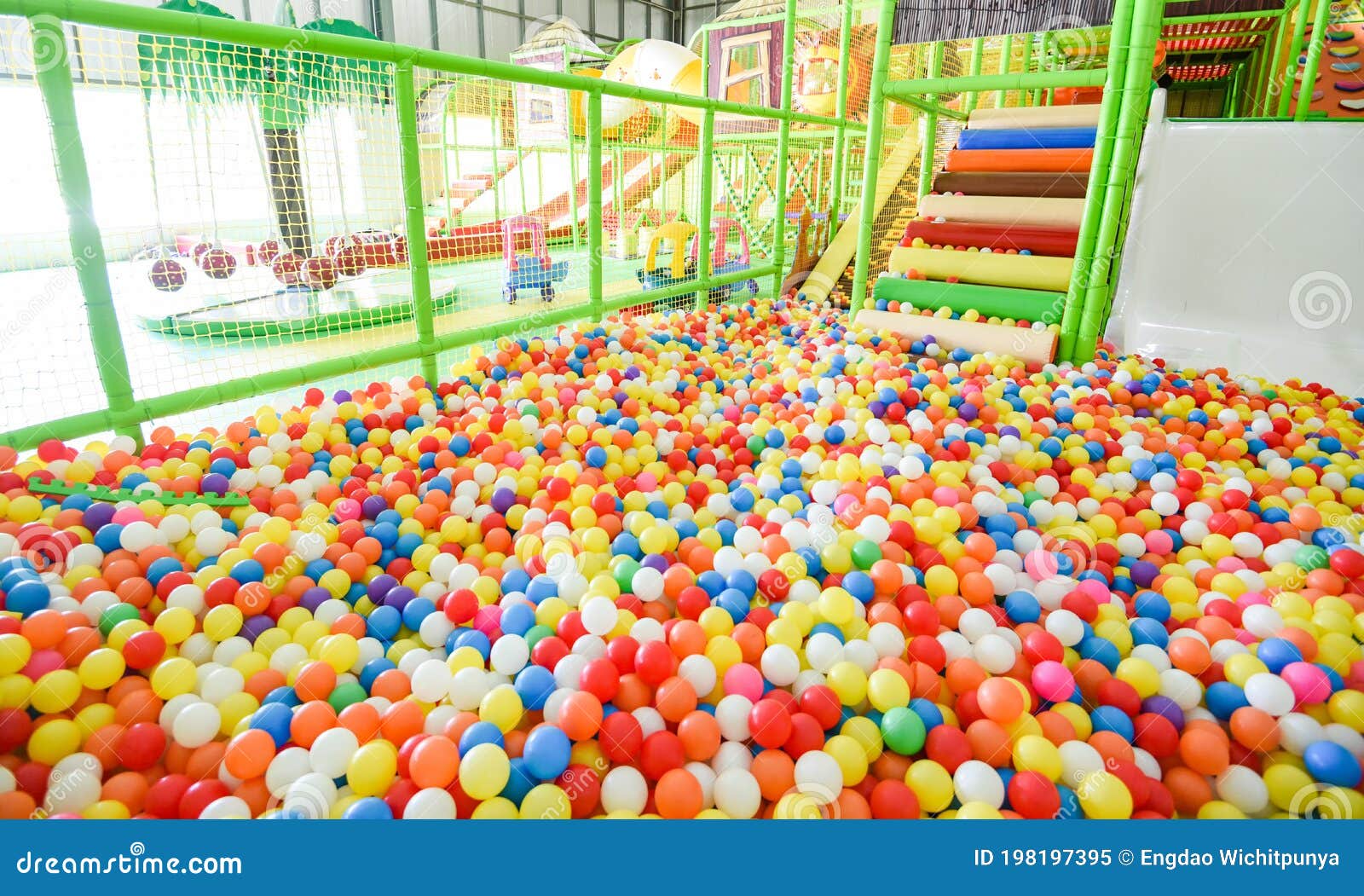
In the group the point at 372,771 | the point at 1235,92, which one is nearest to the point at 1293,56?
the point at 1235,92

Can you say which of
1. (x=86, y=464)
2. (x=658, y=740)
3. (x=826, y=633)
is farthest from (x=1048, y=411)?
(x=86, y=464)

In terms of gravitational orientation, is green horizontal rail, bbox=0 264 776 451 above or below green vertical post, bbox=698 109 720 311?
below

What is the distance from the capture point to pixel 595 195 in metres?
3.42

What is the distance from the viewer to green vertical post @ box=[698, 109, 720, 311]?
422cm

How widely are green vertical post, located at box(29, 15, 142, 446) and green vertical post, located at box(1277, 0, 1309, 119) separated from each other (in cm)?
595

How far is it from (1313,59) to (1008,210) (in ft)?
7.07

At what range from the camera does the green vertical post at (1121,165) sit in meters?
2.92

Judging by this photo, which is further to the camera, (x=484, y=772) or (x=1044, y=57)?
(x=1044, y=57)

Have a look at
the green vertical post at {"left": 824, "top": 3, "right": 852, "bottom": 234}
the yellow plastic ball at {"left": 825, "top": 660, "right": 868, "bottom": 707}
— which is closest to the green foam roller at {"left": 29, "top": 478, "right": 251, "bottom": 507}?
the yellow plastic ball at {"left": 825, "top": 660, "right": 868, "bottom": 707}

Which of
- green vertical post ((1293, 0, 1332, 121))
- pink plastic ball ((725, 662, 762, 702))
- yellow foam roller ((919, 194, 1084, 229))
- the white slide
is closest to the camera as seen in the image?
pink plastic ball ((725, 662, 762, 702))

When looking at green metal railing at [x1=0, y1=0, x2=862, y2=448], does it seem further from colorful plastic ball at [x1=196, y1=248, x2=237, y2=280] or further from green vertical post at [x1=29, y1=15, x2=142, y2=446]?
colorful plastic ball at [x1=196, y1=248, x2=237, y2=280]

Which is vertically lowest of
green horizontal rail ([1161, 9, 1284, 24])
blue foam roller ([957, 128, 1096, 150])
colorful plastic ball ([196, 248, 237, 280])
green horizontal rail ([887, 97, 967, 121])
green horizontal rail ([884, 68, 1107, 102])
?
colorful plastic ball ([196, 248, 237, 280])

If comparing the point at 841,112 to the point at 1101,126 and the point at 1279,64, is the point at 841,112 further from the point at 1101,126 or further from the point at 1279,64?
the point at 1279,64

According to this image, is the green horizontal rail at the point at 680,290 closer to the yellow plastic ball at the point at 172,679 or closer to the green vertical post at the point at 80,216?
the green vertical post at the point at 80,216
